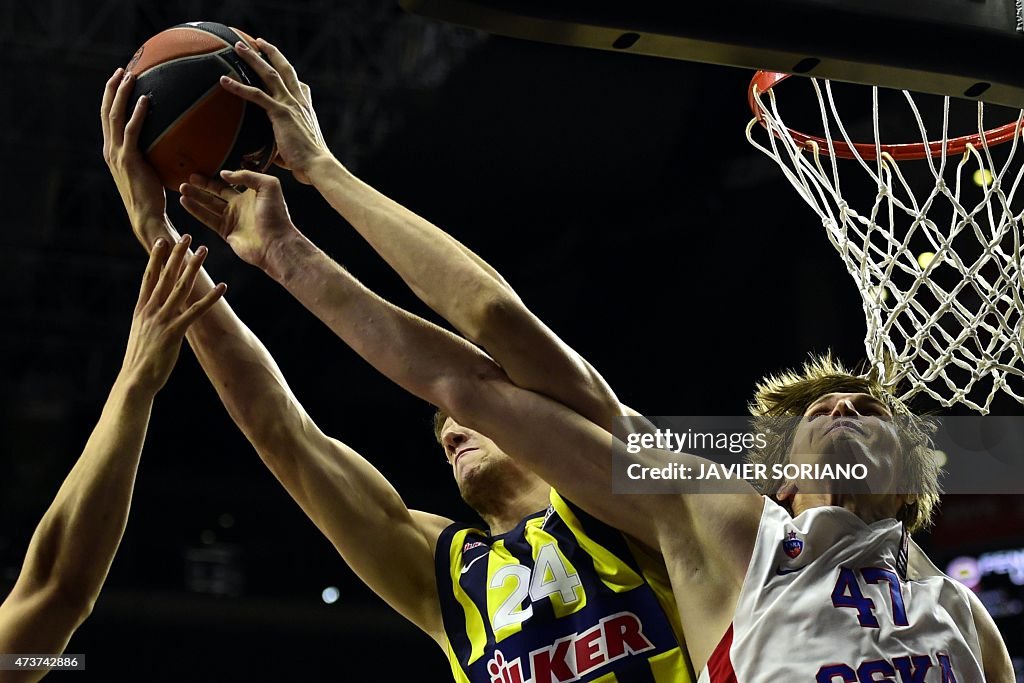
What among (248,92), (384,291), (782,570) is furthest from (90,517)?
(384,291)

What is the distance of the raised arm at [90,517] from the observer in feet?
6.97

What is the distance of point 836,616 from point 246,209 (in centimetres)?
131

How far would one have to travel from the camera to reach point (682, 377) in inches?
344

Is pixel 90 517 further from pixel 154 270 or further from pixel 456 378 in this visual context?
pixel 456 378

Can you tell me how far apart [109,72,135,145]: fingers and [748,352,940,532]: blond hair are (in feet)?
4.76

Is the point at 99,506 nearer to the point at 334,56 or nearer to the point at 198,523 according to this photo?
the point at 334,56

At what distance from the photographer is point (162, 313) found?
2.20 m

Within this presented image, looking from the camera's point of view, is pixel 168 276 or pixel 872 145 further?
pixel 872 145

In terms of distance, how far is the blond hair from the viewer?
2480mm

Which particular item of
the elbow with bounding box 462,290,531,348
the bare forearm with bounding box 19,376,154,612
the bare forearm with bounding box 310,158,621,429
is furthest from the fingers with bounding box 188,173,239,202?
the elbow with bounding box 462,290,531,348

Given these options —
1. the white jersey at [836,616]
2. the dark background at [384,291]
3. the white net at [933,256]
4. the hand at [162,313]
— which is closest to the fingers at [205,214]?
the hand at [162,313]

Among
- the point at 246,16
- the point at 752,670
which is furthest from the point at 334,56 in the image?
the point at 752,670

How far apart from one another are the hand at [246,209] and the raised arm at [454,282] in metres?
0.07

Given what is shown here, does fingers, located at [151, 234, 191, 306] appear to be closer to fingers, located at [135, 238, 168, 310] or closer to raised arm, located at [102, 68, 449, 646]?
fingers, located at [135, 238, 168, 310]
